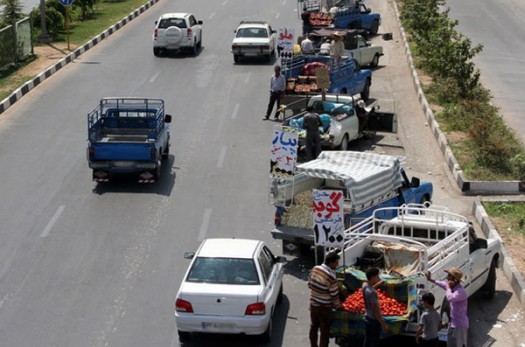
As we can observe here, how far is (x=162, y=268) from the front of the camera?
60.6 ft

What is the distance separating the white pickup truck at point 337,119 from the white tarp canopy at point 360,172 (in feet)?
18.0

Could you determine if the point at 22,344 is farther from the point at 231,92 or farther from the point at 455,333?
the point at 231,92

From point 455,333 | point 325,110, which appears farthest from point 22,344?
point 325,110

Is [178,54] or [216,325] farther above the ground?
[216,325]

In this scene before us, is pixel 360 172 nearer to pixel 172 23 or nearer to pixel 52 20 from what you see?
pixel 172 23

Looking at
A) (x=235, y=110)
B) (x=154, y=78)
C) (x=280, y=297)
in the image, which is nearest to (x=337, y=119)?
(x=235, y=110)

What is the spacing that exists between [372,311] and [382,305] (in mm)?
767

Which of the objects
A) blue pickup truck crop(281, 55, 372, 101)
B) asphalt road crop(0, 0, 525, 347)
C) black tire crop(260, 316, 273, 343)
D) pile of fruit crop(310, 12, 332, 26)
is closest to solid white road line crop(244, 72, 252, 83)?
asphalt road crop(0, 0, 525, 347)

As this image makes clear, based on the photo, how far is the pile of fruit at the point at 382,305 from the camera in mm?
14555

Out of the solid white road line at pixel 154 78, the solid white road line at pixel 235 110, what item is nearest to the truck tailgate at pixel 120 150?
the solid white road line at pixel 235 110

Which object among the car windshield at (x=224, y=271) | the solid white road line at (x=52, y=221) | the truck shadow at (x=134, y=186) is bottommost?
the truck shadow at (x=134, y=186)

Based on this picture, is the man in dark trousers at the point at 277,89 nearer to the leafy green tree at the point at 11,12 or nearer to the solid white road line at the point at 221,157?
the solid white road line at the point at 221,157

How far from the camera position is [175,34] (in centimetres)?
3891

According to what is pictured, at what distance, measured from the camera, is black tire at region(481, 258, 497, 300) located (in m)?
17.2
